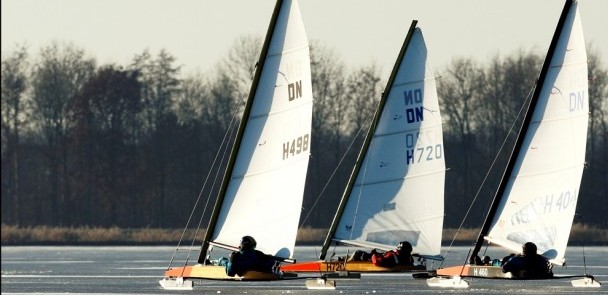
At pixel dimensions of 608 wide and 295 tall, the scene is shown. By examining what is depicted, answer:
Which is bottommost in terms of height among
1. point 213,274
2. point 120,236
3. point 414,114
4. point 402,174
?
point 213,274

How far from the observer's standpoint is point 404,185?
38.9 meters

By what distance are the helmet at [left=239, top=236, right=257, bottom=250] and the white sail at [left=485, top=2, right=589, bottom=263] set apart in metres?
5.33

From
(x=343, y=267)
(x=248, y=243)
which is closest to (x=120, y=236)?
(x=343, y=267)

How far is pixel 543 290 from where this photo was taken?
34.1 m

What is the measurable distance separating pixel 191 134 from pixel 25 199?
877 cm

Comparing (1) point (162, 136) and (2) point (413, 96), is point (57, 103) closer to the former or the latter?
(1) point (162, 136)

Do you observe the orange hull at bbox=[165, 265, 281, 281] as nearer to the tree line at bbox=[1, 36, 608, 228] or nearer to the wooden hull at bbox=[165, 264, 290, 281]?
the wooden hull at bbox=[165, 264, 290, 281]

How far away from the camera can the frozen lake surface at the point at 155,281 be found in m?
34.5

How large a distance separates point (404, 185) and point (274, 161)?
4.98 m

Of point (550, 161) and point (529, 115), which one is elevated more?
point (529, 115)

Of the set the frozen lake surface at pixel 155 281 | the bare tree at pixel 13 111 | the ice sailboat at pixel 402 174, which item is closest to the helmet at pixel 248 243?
the frozen lake surface at pixel 155 281

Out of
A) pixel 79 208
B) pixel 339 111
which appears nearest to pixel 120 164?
pixel 79 208

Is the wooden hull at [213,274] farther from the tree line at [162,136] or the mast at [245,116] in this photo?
the tree line at [162,136]

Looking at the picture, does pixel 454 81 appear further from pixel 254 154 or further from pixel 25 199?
pixel 254 154
